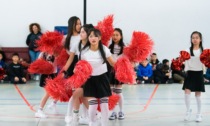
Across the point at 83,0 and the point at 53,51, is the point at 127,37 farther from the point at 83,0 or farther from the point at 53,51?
the point at 53,51

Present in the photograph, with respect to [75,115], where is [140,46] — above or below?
above

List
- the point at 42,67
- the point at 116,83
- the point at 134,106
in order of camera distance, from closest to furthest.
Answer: the point at 116,83 < the point at 42,67 < the point at 134,106

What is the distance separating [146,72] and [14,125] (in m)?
6.51

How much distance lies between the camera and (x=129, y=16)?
42.5 feet

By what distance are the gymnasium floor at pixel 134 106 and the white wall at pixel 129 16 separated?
2.38 meters

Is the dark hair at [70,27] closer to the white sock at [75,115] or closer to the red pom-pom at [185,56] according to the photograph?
the white sock at [75,115]

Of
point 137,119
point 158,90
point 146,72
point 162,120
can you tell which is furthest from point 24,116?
point 146,72

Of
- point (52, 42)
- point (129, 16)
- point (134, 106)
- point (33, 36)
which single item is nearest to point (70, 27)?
point (52, 42)

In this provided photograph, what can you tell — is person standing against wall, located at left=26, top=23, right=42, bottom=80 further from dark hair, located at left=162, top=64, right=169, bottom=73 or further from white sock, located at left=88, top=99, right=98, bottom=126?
white sock, located at left=88, top=99, right=98, bottom=126

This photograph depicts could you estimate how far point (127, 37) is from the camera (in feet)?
42.2

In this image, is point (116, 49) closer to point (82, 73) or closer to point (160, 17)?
point (82, 73)

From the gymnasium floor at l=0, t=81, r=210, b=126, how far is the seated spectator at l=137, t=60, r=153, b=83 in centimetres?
66

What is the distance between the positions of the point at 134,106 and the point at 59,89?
2.45 meters

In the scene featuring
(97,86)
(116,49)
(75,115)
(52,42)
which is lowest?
(75,115)
